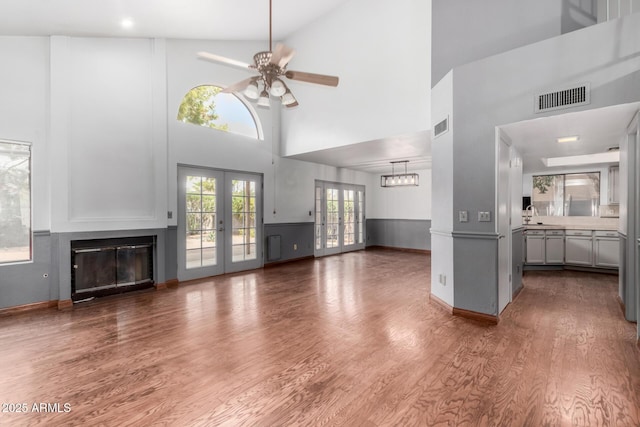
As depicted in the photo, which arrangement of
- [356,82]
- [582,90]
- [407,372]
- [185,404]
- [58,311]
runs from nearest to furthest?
1. [185,404]
2. [407,372]
3. [582,90]
4. [58,311]
5. [356,82]

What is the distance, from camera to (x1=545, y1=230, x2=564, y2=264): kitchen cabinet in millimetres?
6293

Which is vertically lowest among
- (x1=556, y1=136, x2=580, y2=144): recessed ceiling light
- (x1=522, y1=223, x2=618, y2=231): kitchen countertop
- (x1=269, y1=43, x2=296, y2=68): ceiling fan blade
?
(x1=522, y1=223, x2=618, y2=231): kitchen countertop

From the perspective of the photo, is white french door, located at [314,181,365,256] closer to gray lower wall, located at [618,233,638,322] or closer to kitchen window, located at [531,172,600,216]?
kitchen window, located at [531,172,600,216]

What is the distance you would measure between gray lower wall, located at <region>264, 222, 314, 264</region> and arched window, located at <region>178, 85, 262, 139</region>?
218 centimetres

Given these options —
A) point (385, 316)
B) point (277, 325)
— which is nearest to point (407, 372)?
point (385, 316)

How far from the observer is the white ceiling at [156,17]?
11.8 ft

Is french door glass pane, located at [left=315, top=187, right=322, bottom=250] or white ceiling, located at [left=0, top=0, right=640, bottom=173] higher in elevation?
white ceiling, located at [left=0, top=0, right=640, bottom=173]

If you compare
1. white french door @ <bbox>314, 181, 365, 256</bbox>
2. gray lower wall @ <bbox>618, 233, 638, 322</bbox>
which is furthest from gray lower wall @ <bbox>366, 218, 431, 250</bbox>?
gray lower wall @ <bbox>618, 233, 638, 322</bbox>

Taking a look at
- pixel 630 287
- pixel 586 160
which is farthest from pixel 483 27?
pixel 586 160

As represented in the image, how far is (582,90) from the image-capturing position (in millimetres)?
2936

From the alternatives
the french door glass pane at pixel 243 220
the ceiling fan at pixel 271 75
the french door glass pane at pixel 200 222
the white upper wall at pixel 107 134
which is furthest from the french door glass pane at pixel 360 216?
the ceiling fan at pixel 271 75

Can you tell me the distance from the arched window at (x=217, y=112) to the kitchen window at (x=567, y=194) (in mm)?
Answer: 6790

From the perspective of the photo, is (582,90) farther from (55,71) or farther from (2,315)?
(2,315)

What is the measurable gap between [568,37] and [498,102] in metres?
0.78
